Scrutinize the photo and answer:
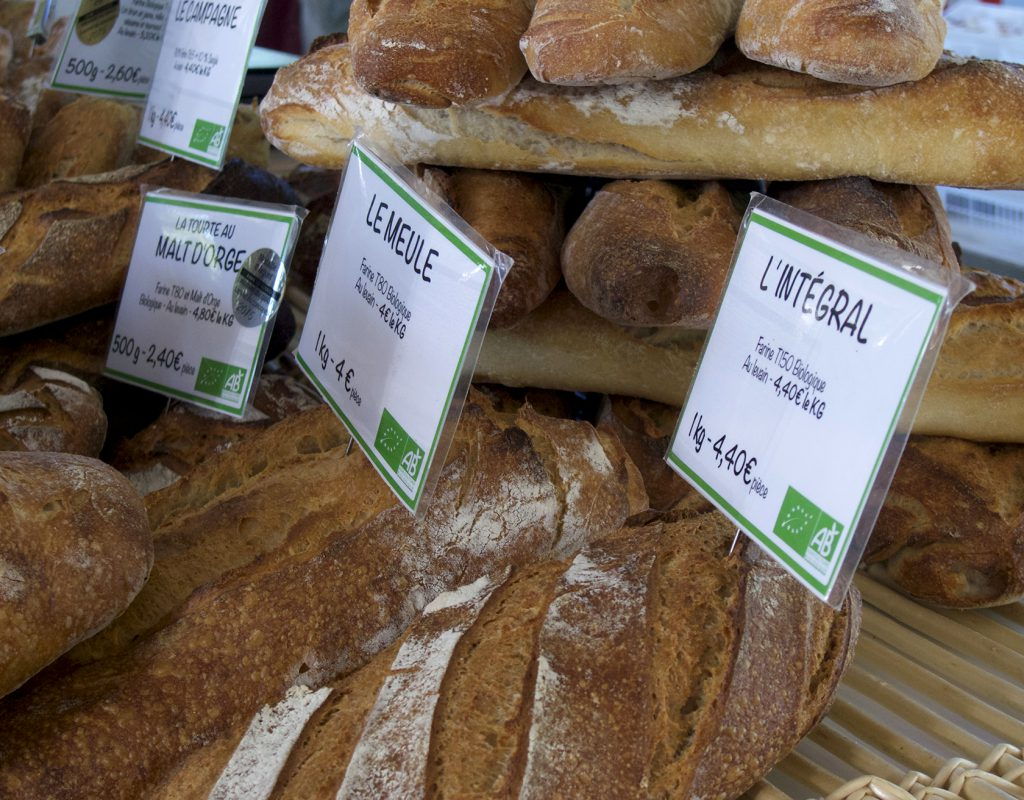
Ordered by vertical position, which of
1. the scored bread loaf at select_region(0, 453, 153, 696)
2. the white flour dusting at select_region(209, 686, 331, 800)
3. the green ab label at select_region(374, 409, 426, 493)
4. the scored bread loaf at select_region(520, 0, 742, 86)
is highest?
the scored bread loaf at select_region(520, 0, 742, 86)

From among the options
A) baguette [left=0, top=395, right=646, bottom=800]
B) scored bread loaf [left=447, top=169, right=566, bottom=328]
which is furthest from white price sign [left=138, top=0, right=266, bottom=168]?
baguette [left=0, top=395, right=646, bottom=800]

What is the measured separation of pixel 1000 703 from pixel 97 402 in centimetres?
128

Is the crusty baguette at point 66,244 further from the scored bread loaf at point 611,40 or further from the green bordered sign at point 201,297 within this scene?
the scored bread loaf at point 611,40

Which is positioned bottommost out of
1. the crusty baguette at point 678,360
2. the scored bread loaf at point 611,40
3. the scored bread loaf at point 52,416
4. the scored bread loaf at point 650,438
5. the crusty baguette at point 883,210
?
the scored bread loaf at point 52,416

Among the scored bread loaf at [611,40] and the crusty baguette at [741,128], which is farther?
the crusty baguette at [741,128]

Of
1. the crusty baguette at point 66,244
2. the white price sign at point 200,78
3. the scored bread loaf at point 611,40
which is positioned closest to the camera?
the scored bread loaf at point 611,40

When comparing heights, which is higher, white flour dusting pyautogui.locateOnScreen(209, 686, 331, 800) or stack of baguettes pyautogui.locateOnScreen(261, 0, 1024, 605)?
stack of baguettes pyautogui.locateOnScreen(261, 0, 1024, 605)

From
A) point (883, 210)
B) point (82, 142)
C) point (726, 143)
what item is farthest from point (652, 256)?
point (82, 142)

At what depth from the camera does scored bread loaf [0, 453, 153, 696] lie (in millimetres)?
1004

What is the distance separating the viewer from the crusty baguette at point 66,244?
1.55 meters

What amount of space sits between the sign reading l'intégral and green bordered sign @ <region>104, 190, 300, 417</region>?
0.46 m

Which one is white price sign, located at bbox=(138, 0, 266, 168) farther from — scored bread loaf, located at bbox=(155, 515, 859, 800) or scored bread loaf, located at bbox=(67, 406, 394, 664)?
scored bread loaf, located at bbox=(155, 515, 859, 800)

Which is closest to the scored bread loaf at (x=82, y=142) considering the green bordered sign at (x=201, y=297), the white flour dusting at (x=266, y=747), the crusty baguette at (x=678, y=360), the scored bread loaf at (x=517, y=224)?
the green bordered sign at (x=201, y=297)

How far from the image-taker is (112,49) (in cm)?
199
